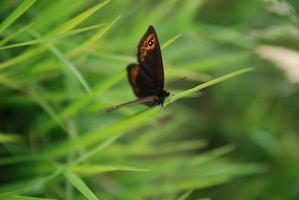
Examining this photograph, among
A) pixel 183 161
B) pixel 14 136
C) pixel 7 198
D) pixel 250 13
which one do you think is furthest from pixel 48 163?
pixel 250 13

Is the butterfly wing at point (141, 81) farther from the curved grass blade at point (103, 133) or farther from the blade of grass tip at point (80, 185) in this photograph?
the blade of grass tip at point (80, 185)

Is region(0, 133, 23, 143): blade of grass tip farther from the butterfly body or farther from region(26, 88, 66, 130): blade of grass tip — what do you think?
the butterfly body

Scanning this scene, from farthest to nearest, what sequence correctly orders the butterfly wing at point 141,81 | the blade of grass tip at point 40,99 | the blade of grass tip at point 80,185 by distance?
the blade of grass tip at point 40,99 < the butterfly wing at point 141,81 < the blade of grass tip at point 80,185

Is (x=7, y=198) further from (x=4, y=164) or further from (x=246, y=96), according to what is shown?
(x=246, y=96)

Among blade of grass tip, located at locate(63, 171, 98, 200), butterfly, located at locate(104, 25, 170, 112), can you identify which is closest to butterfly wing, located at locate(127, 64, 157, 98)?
butterfly, located at locate(104, 25, 170, 112)

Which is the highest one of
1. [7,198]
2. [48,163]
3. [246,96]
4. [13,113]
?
[246,96]

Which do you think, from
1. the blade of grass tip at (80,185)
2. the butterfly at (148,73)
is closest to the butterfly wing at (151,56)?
the butterfly at (148,73)
